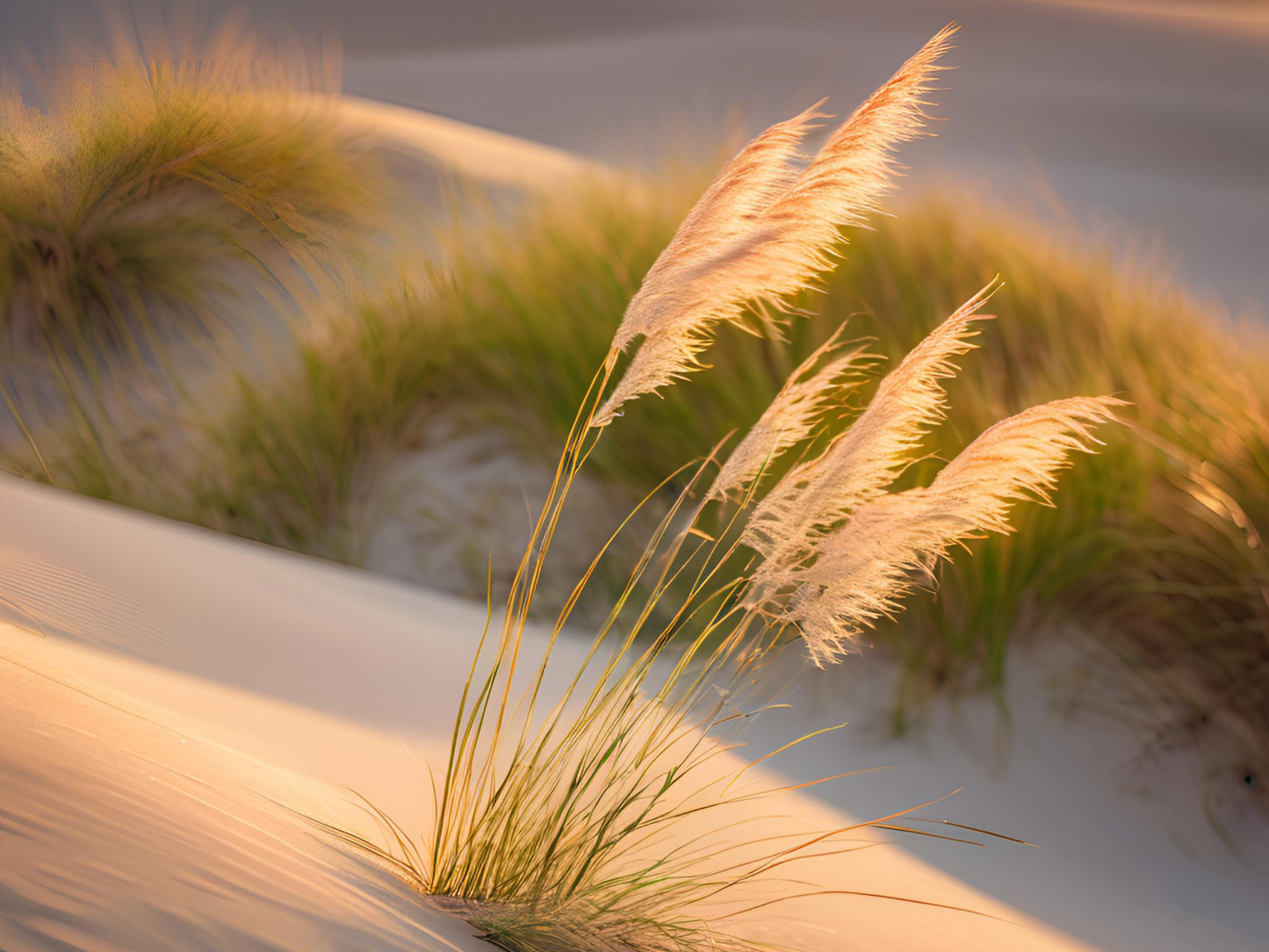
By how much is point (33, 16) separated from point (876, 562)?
1369 cm

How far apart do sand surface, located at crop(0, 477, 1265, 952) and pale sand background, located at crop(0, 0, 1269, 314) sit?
7556mm

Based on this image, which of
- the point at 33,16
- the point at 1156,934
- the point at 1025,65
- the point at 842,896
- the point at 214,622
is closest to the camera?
the point at 842,896

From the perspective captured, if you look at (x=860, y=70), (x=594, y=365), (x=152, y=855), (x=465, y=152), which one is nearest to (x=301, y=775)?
(x=152, y=855)

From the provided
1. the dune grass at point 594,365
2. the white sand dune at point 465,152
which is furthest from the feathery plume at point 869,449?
the white sand dune at point 465,152

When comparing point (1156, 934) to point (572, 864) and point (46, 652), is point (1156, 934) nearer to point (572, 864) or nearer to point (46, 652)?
point (572, 864)

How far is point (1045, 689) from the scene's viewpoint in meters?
1.96

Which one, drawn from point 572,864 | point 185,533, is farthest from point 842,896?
point 185,533

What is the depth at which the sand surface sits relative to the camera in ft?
2.62

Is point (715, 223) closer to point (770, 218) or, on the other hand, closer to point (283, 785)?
point (770, 218)

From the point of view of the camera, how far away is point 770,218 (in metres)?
1.15

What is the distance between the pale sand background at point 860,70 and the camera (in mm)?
9820

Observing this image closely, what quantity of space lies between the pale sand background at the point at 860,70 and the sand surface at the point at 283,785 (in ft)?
24.8

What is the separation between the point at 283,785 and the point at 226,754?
0.27 feet

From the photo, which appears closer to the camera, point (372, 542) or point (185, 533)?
point (185, 533)
